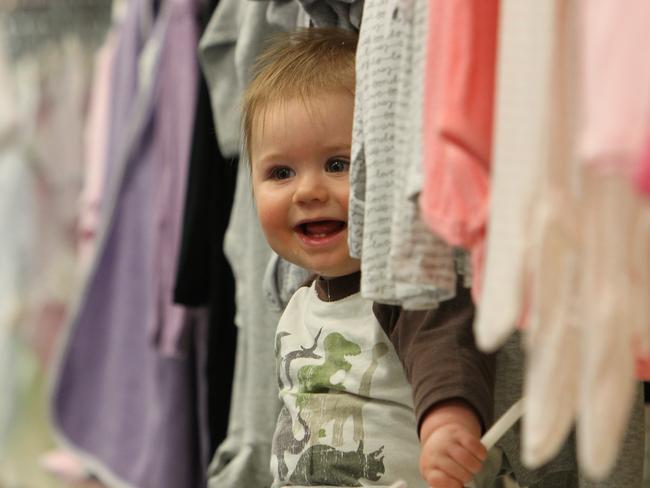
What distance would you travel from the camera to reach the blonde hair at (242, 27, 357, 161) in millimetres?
1258

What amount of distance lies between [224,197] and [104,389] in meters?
0.62

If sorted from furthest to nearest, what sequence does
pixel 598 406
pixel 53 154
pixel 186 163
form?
pixel 53 154
pixel 186 163
pixel 598 406

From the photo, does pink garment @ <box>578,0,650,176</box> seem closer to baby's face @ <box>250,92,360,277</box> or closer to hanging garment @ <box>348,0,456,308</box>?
hanging garment @ <box>348,0,456,308</box>

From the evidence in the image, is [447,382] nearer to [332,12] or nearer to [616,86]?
[616,86]

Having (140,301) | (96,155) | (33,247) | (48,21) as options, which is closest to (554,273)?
(140,301)

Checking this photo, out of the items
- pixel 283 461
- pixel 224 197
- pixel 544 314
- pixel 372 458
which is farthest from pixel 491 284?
pixel 224 197

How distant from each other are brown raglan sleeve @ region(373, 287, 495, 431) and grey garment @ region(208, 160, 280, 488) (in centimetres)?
46

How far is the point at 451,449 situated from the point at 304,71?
48 cm

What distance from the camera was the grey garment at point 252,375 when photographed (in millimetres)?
1588

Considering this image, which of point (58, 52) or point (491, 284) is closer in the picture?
point (491, 284)

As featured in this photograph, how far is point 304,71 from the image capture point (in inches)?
50.2

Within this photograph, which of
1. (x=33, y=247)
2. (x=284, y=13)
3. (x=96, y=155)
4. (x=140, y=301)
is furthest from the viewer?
(x=33, y=247)

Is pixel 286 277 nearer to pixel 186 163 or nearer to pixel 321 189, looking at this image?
pixel 321 189

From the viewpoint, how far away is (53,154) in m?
2.78
